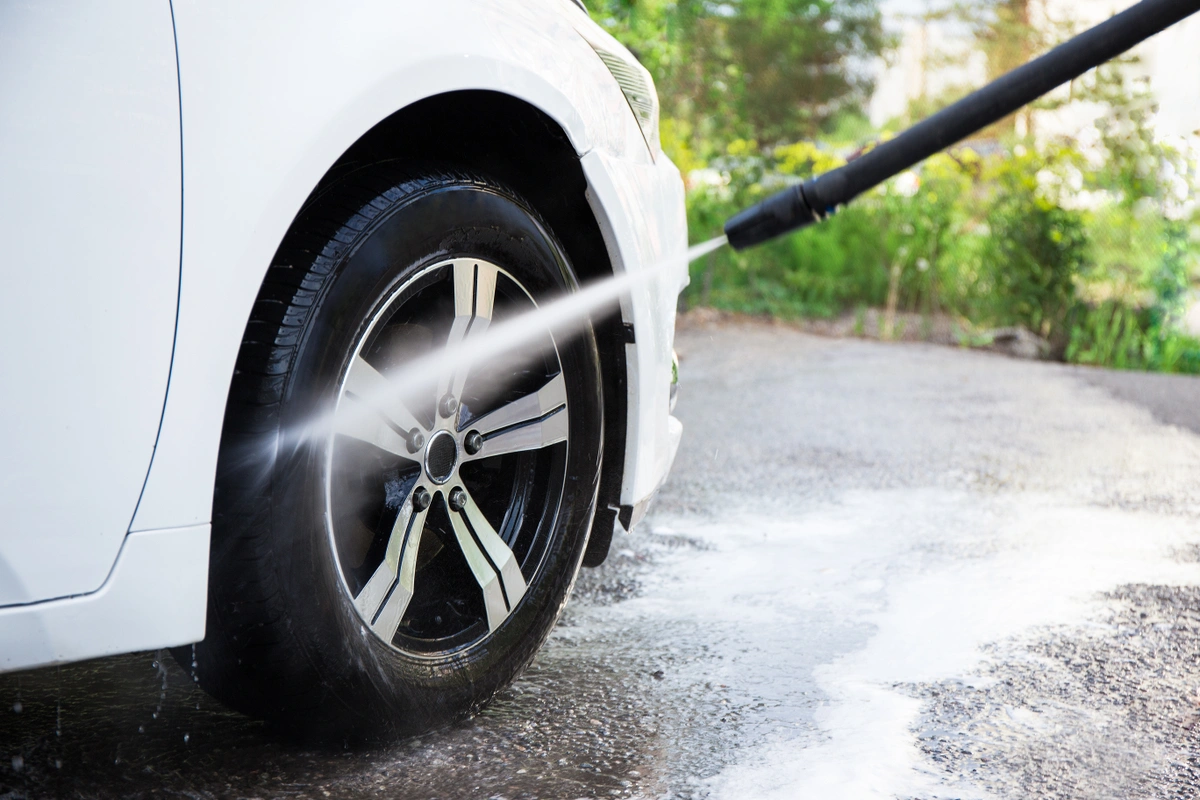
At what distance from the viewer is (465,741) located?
2.05m

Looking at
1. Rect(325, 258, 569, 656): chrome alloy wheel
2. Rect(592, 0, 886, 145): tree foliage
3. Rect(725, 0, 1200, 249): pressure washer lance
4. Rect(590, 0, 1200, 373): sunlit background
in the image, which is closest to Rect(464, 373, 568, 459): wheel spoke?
Rect(325, 258, 569, 656): chrome alloy wheel

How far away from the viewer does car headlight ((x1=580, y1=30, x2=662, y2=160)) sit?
2.52m

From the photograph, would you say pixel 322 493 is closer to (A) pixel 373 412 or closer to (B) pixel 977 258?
(A) pixel 373 412

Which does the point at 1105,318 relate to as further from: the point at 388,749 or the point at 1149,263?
the point at 388,749

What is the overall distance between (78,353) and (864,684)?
1735 mm

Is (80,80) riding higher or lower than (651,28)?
lower

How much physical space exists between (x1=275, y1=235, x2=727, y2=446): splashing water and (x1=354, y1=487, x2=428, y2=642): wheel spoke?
20 cm

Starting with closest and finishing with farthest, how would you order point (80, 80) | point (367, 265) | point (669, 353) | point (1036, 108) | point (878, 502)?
1. point (80, 80)
2. point (367, 265)
3. point (669, 353)
4. point (878, 502)
5. point (1036, 108)

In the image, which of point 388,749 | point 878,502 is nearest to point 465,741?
point 388,749

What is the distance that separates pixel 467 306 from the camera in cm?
201

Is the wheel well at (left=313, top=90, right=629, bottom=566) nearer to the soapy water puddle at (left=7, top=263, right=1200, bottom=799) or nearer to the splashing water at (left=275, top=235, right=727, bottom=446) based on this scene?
the splashing water at (left=275, top=235, right=727, bottom=446)

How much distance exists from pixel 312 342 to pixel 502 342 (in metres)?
0.51

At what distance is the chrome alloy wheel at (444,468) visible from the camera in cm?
186

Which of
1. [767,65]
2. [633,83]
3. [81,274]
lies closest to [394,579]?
[81,274]
